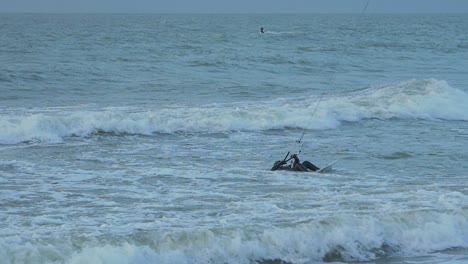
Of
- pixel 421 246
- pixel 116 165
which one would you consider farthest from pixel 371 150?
pixel 421 246

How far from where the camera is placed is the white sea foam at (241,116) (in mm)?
16562

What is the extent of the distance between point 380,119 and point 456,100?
143 inches

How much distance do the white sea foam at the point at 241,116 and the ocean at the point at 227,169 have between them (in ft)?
0.17

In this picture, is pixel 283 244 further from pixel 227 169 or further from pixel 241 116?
pixel 241 116

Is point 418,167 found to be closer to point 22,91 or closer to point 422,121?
point 422,121

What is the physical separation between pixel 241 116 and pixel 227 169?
225 inches

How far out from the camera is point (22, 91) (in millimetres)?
23203

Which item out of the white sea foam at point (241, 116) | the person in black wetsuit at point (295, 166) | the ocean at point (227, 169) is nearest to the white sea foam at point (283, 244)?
the ocean at point (227, 169)

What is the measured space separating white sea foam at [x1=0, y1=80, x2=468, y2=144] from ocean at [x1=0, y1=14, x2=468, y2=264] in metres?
0.05

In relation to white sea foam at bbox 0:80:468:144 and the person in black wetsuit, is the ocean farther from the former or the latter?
the person in black wetsuit

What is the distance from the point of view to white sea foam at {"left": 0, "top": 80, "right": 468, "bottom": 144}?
16.6 m

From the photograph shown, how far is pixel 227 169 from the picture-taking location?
12.7 metres

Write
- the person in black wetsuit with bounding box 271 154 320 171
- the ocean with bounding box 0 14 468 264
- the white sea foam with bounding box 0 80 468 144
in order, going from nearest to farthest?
the ocean with bounding box 0 14 468 264 < the person in black wetsuit with bounding box 271 154 320 171 < the white sea foam with bounding box 0 80 468 144

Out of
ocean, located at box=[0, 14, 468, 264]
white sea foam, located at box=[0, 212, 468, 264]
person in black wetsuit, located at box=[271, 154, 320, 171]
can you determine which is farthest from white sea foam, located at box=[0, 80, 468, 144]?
white sea foam, located at box=[0, 212, 468, 264]
